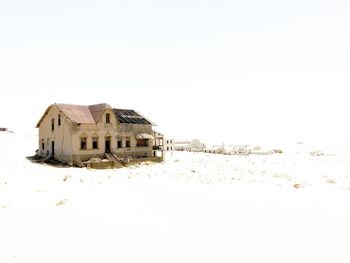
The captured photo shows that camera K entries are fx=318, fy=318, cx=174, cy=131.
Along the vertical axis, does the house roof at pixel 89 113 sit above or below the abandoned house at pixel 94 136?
above

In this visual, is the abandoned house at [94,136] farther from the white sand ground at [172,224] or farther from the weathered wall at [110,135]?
the white sand ground at [172,224]

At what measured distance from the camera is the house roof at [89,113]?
118 feet

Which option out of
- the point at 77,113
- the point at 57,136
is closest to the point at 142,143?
the point at 77,113

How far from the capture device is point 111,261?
9.88 meters

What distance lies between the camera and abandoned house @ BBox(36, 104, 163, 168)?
115ft

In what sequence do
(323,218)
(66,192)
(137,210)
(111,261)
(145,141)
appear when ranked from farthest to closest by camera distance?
(145,141), (66,192), (137,210), (323,218), (111,261)

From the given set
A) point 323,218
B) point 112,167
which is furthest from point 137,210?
point 112,167

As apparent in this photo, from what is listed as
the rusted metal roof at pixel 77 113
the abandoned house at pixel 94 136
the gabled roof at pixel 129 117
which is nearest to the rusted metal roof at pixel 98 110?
the abandoned house at pixel 94 136

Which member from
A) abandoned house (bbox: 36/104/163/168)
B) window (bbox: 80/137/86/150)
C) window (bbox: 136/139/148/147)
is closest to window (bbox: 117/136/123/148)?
abandoned house (bbox: 36/104/163/168)

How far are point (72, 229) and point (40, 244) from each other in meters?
1.63

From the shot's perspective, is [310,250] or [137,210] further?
[137,210]

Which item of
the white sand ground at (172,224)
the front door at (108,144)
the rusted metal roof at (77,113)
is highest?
the rusted metal roof at (77,113)

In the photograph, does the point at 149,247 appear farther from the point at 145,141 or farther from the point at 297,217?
the point at 145,141

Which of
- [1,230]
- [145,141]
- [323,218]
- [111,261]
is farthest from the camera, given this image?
[145,141]
